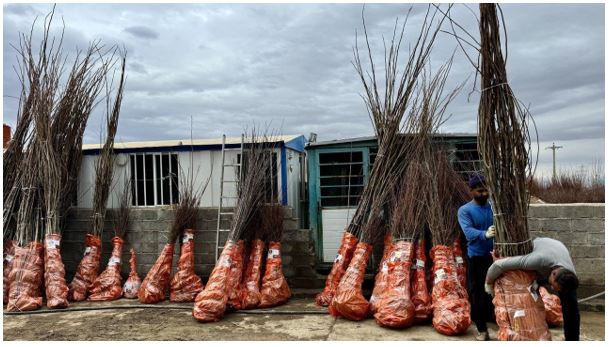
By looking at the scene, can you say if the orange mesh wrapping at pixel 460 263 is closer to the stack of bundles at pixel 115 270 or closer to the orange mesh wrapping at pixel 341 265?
the orange mesh wrapping at pixel 341 265

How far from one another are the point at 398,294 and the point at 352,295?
0.43 metres

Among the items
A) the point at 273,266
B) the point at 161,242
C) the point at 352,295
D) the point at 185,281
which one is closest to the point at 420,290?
the point at 352,295

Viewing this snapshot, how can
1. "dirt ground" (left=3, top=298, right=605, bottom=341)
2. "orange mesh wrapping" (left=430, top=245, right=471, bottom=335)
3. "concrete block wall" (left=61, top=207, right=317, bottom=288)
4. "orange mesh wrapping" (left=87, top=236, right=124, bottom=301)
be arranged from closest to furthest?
"orange mesh wrapping" (left=430, top=245, right=471, bottom=335) → "dirt ground" (left=3, top=298, right=605, bottom=341) → "orange mesh wrapping" (left=87, top=236, right=124, bottom=301) → "concrete block wall" (left=61, top=207, right=317, bottom=288)

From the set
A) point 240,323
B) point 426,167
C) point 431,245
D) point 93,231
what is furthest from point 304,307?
point 93,231

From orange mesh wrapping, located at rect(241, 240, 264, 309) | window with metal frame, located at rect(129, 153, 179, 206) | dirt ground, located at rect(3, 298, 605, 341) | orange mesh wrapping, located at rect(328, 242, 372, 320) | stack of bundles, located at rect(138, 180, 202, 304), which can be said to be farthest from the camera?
window with metal frame, located at rect(129, 153, 179, 206)

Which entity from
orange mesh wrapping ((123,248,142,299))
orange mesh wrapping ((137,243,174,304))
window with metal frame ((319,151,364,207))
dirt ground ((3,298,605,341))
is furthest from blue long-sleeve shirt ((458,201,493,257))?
orange mesh wrapping ((123,248,142,299))

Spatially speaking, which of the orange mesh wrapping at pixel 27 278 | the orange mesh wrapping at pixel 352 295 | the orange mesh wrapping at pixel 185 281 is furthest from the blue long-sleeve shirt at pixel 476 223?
the orange mesh wrapping at pixel 27 278

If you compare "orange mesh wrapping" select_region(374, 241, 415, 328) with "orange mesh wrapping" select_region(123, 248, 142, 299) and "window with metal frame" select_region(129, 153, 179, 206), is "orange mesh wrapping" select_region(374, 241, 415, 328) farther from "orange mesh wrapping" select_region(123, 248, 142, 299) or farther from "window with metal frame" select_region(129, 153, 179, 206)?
"window with metal frame" select_region(129, 153, 179, 206)

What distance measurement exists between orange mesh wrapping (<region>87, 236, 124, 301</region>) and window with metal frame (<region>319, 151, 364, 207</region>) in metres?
2.61

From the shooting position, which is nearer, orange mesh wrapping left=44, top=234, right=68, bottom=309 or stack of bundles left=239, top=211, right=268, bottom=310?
stack of bundles left=239, top=211, right=268, bottom=310

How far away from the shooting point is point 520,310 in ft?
9.17

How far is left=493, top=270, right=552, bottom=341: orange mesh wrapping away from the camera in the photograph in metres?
2.78

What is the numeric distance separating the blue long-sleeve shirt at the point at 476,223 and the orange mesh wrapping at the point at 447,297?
0.46m

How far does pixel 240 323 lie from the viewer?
4.39 meters
